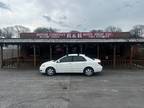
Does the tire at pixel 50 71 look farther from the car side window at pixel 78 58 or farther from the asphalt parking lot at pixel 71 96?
the asphalt parking lot at pixel 71 96

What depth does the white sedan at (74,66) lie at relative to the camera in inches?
530

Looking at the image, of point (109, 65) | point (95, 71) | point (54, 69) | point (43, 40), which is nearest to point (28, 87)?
point (54, 69)

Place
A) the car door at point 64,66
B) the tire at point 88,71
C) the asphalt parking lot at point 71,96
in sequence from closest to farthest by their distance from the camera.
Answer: the asphalt parking lot at point 71,96, the tire at point 88,71, the car door at point 64,66

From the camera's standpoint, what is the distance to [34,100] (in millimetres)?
7613

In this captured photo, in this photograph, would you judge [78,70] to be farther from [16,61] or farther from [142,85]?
[16,61]

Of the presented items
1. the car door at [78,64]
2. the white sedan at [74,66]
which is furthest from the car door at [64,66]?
the car door at [78,64]

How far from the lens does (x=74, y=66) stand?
13578mm

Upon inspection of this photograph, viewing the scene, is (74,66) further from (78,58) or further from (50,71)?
(50,71)

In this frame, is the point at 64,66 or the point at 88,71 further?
the point at 64,66

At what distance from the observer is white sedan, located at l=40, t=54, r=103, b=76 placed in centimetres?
1345

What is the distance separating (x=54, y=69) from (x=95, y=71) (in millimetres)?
2900

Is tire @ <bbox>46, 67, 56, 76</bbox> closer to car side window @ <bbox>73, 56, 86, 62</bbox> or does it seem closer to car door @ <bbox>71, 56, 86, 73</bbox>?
car door @ <bbox>71, 56, 86, 73</bbox>

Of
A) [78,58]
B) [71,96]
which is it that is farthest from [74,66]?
[71,96]

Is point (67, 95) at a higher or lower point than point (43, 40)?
lower
